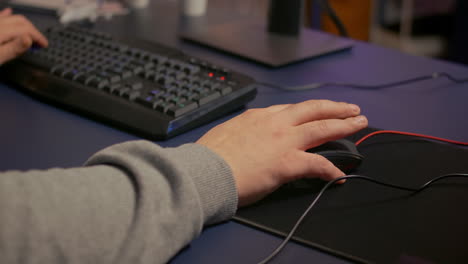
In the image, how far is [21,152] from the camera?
2.08ft

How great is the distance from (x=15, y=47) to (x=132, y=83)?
0.90ft

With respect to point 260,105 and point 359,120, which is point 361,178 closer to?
point 359,120

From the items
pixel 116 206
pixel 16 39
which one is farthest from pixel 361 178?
pixel 16 39

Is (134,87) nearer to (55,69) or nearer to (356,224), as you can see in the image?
(55,69)

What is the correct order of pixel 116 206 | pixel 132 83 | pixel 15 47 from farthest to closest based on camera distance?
pixel 15 47
pixel 132 83
pixel 116 206

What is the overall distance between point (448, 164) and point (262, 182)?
0.85 feet

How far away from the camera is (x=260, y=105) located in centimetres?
81

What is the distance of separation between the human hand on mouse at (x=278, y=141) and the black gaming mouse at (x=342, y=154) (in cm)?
1

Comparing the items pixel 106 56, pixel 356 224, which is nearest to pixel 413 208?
pixel 356 224

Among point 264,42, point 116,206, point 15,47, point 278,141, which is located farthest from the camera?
point 264,42

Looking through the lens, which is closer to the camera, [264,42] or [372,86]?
[372,86]

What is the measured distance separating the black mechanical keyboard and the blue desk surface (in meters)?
0.02

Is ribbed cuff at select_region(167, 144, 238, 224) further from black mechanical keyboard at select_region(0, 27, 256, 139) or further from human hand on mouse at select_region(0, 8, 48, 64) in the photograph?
human hand on mouse at select_region(0, 8, 48, 64)

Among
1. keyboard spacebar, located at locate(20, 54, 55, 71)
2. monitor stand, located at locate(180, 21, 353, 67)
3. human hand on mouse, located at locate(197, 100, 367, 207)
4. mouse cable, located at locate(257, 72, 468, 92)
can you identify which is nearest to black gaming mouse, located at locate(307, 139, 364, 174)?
human hand on mouse, located at locate(197, 100, 367, 207)
